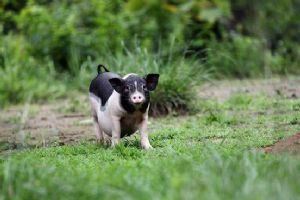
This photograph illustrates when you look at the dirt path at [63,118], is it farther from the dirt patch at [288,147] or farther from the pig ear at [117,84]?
the pig ear at [117,84]

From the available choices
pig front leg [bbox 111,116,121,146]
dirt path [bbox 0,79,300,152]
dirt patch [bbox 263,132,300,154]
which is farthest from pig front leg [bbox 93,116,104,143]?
dirt patch [bbox 263,132,300,154]

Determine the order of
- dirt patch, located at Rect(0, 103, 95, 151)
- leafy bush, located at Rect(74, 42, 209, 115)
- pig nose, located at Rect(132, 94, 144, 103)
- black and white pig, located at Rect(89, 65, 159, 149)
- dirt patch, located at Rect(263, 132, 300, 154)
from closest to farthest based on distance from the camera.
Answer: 1. dirt patch, located at Rect(263, 132, 300, 154)
2. pig nose, located at Rect(132, 94, 144, 103)
3. black and white pig, located at Rect(89, 65, 159, 149)
4. dirt patch, located at Rect(0, 103, 95, 151)
5. leafy bush, located at Rect(74, 42, 209, 115)

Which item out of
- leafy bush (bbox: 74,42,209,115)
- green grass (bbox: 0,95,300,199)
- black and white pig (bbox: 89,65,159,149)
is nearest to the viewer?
green grass (bbox: 0,95,300,199)

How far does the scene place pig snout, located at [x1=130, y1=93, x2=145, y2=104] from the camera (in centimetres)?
702

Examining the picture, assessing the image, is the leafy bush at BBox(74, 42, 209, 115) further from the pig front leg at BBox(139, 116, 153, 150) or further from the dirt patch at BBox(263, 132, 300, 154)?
the dirt patch at BBox(263, 132, 300, 154)

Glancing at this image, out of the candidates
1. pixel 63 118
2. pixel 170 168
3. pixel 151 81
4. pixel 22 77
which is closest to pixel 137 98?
pixel 151 81

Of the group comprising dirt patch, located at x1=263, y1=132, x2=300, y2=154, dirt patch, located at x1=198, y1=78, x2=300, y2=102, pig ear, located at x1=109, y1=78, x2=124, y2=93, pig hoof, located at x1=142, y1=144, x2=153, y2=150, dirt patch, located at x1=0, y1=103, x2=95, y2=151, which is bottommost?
dirt patch, located at x1=0, y1=103, x2=95, y2=151

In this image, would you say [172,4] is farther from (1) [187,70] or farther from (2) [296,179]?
(2) [296,179]

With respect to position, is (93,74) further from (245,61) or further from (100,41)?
(245,61)

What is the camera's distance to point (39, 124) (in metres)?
10.6

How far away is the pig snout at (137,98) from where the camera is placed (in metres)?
7.02

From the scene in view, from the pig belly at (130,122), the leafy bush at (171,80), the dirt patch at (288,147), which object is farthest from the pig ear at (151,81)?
the leafy bush at (171,80)

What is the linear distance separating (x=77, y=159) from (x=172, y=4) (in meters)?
10.0

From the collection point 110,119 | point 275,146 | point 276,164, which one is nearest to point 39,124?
point 110,119
